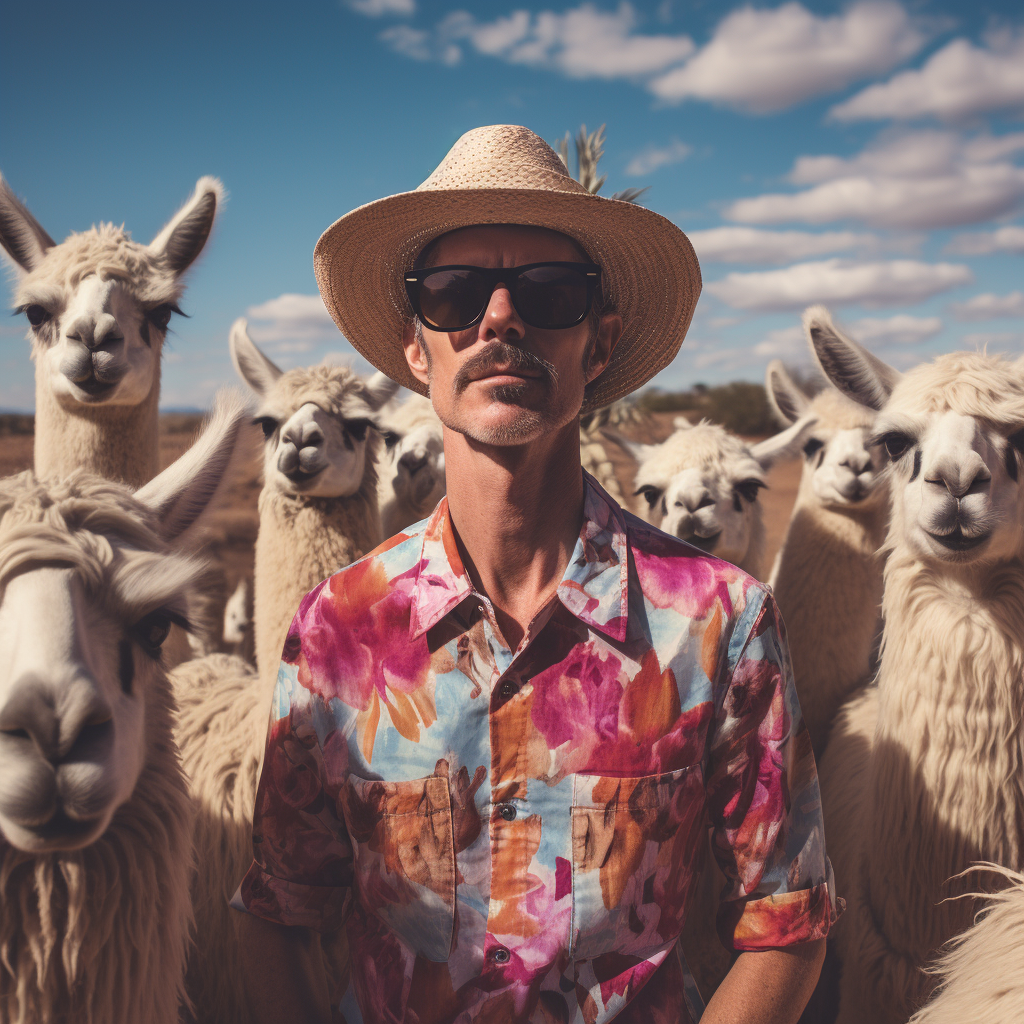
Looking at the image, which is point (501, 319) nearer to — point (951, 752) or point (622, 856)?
point (622, 856)

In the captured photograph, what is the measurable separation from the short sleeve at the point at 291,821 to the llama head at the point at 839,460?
8.93 ft

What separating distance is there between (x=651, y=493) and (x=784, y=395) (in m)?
1.18

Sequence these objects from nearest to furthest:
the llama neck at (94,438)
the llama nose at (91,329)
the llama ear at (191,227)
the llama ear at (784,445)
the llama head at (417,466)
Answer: the llama nose at (91,329), the llama neck at (94,438), the llama ear at (191,227), the llama ear at (784,445), the llama head at (417,466)

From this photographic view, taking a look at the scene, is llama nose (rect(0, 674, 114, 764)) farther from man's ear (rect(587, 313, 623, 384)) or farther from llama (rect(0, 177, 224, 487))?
llama (rect(0, 177, 224, 487))

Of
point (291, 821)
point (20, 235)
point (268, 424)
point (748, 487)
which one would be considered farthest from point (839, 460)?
point (20, 235)

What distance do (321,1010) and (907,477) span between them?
215cm

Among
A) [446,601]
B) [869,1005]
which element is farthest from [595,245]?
[869,1005]

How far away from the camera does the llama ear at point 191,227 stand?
366 cm

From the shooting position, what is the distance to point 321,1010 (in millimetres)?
1597

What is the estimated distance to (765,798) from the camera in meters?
1.44

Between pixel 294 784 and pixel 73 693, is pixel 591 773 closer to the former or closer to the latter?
pixel 294 784

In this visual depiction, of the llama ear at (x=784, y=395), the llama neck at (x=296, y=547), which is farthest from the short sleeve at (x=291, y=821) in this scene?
the llama ear at (x=784, y=395)

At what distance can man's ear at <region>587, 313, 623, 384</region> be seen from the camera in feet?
5.91

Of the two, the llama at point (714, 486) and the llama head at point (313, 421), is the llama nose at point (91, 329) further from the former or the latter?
the llama at point (714, 486)
